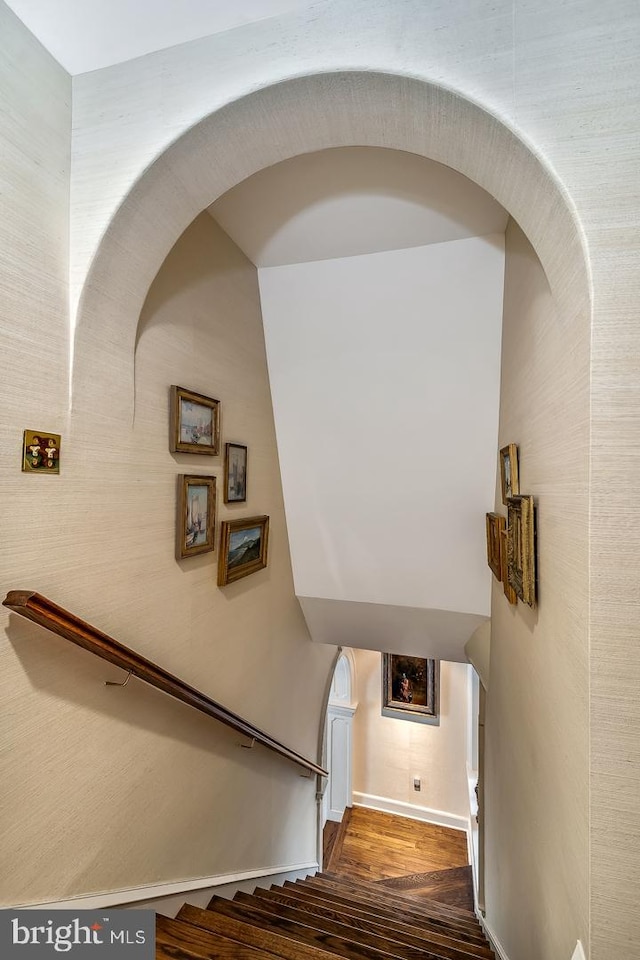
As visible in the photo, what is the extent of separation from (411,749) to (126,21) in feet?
22.8

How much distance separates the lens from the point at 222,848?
2219 mm

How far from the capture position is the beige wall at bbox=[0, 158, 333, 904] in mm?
1175

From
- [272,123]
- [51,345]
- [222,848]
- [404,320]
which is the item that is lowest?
[222,848]

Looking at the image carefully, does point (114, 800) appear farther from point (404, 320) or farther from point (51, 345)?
point (404, 320)

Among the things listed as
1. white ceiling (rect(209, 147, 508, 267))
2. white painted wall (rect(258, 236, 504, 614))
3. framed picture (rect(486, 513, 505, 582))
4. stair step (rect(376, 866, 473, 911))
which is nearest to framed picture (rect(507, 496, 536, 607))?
framed picture (rect(486, 513, 505, 582))

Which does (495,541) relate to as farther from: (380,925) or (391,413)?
(380,925)

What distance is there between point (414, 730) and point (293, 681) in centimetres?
359

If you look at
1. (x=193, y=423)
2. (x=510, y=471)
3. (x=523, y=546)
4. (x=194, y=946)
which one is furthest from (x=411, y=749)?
(x=193, y=423)

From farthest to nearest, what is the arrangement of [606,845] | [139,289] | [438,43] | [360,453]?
[360,453]
[139,289]
[438,43]
[606,845]

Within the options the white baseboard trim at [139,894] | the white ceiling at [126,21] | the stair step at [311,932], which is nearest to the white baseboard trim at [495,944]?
the stair step at [311,932]

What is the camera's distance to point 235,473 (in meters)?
2.18

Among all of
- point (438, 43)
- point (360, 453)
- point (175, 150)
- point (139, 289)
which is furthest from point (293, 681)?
point (438, 43)

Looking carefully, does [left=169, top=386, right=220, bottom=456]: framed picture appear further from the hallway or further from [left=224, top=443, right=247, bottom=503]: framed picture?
the hallway

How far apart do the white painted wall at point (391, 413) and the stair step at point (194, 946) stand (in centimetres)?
181
